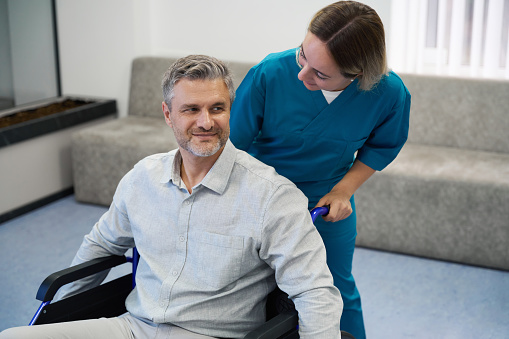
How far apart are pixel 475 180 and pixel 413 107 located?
0.66 metres

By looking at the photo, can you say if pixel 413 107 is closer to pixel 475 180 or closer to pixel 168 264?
pixel 475 180

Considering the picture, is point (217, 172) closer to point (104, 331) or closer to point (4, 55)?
point (104, 331)

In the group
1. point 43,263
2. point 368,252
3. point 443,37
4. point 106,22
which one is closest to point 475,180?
point 368,252

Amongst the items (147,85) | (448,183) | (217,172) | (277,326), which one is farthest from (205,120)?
(147,85)

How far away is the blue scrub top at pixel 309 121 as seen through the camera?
1739mm

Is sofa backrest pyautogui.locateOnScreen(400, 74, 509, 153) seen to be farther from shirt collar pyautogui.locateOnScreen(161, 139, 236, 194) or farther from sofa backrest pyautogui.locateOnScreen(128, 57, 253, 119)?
shirt collar pyautogui.locateOnScreen(161, 139, 236, 194)

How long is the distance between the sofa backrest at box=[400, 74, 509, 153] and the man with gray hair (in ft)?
6.81

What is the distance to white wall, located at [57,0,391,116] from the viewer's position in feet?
12.9

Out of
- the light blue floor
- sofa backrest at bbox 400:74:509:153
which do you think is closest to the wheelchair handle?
the light blue floor

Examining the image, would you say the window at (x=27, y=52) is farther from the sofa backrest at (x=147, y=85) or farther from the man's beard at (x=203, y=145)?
the man's beard at (x=203, y=145)

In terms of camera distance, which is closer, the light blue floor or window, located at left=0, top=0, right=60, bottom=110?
the light blue floor

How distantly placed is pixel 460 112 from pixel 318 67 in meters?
2.12

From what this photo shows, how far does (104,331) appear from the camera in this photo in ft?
5.24

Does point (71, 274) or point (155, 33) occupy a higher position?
point (155, 33)
